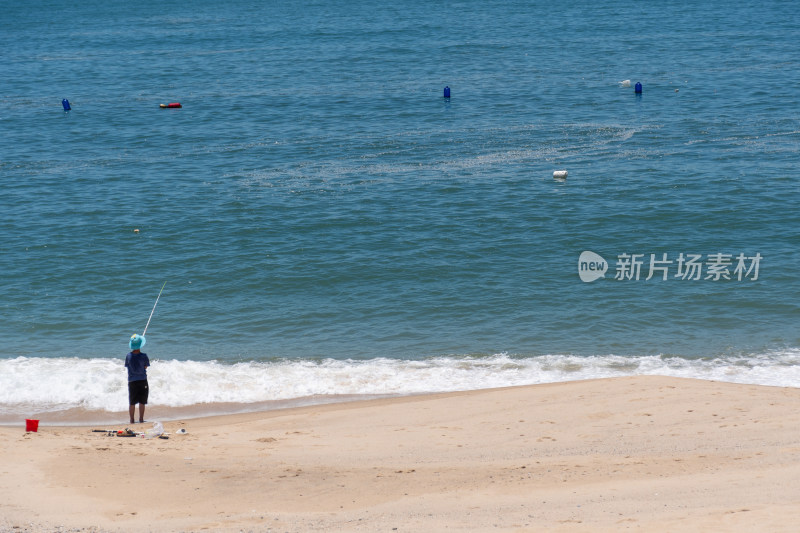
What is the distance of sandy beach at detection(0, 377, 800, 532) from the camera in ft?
36.2

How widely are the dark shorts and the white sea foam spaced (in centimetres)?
185

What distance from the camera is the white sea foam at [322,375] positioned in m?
18.3

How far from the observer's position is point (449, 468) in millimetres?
12797

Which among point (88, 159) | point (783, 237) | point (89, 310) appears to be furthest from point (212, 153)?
point (783, 237)

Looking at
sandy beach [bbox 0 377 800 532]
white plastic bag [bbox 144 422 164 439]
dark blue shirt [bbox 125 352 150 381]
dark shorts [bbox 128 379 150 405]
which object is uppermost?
dark blue shirt [bbox 125 352 150 381]

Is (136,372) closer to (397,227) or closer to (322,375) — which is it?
(322,375)

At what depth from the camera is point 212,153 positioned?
37.0 m

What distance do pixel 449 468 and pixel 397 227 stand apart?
52.7ft

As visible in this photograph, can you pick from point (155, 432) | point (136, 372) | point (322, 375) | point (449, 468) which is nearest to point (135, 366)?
point (136, 372)

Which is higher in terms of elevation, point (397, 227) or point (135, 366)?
point (397, 227)

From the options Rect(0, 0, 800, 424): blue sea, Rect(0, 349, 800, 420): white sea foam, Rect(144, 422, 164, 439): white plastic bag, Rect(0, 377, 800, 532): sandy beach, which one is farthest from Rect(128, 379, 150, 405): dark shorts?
Rect(0, 349, 800, 420): white sea foam

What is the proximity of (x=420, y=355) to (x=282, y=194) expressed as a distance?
1299 centimetres

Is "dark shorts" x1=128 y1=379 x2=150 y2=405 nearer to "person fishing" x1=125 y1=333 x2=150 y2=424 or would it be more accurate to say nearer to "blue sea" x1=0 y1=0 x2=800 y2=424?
"person fishing" x1=125 y1=333 x2=150 y2=424

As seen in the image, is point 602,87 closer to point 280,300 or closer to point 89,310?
point 280,300
